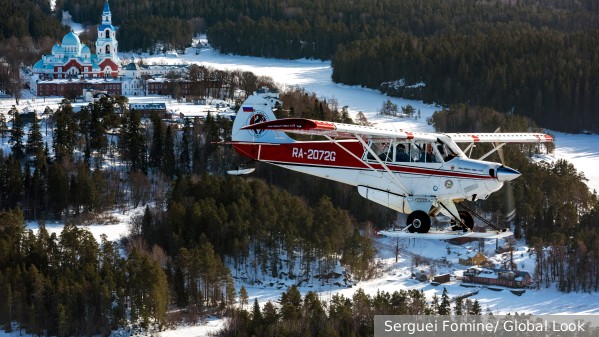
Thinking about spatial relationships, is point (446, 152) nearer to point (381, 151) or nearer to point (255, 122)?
point (381, 151)

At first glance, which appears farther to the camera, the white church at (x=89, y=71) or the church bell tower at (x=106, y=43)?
the church bell tower at (x=106, y=43)

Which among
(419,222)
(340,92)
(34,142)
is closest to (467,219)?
(419,222)

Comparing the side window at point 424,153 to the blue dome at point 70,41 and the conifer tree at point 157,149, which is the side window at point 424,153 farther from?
the blue dome at point 70,41

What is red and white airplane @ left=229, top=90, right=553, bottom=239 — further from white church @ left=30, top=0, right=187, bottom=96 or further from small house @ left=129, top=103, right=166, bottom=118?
white church @ left=30, top=0, right=187, bottom=96

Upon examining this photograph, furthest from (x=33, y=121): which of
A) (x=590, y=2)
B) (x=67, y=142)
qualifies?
(x=590, y=2)

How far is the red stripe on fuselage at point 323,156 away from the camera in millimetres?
32438

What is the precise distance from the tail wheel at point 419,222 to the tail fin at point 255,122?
14.8ft

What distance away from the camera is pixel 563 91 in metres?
102

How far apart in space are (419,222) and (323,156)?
3.34 meters

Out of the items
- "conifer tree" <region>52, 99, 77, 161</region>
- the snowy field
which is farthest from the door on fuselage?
"conifer tree" <region>52, 99, 77, 161</region>

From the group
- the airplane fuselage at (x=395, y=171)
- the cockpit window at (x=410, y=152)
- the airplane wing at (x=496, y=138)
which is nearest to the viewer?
the airplane fuselage at (x=395, y=171)

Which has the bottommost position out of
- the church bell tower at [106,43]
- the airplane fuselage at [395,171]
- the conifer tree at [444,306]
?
the conifer tree at [444,306]

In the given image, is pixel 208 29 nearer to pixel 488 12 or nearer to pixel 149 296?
pixel 488 12

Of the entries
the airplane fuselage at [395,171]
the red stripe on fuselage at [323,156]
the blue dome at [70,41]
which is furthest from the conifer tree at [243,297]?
the blue dome at [70,41]
